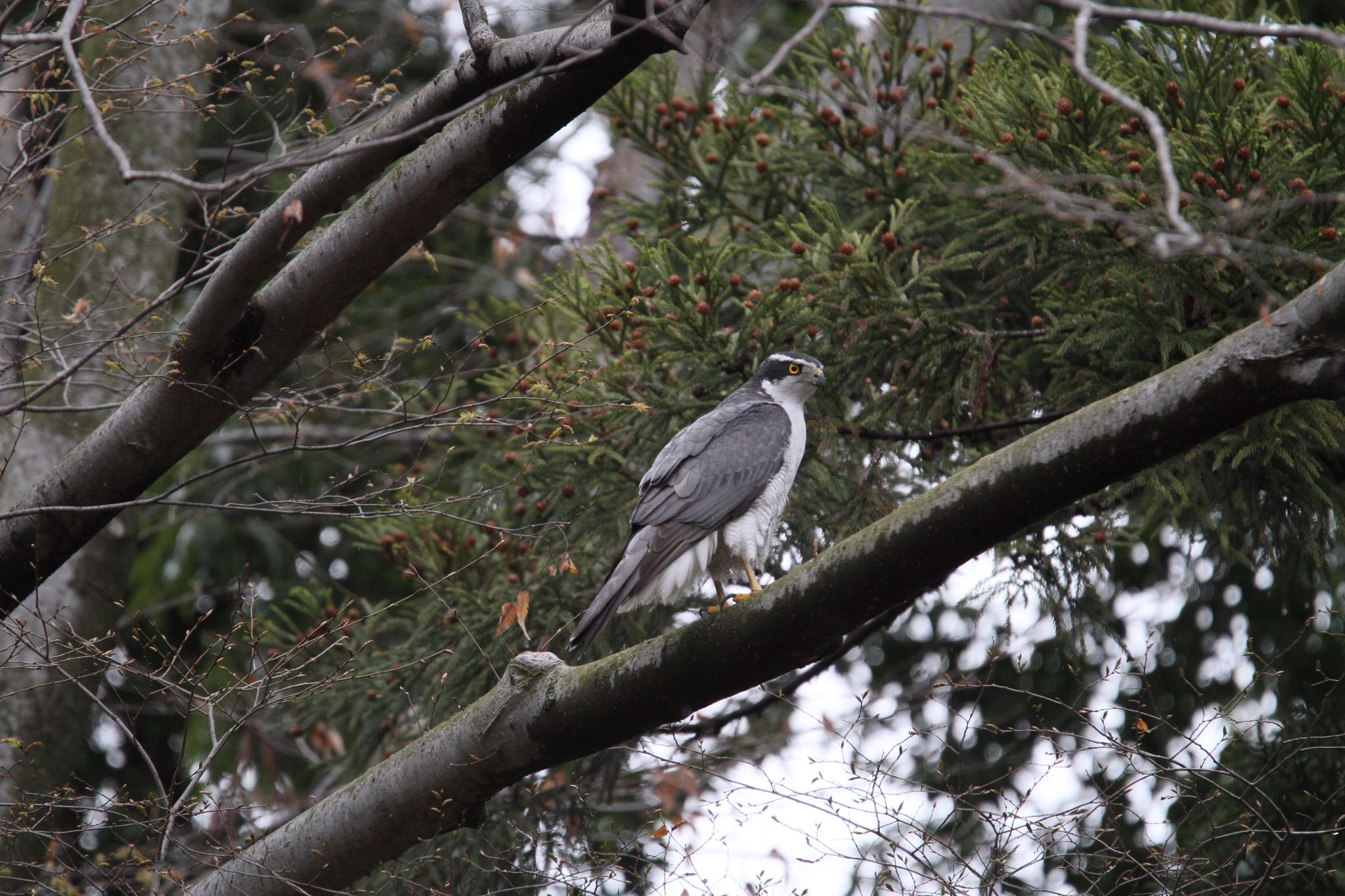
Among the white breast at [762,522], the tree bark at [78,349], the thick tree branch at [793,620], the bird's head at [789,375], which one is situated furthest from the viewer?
the tree bark at [78,349]

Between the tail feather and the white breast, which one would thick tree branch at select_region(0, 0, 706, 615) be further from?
the white breast

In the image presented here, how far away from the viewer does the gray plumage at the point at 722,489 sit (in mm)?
4770

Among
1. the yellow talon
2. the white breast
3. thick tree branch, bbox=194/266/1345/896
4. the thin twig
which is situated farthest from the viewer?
the white breast

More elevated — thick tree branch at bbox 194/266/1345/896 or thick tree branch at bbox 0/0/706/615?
thick tree branch at bbox 0/0/706/615

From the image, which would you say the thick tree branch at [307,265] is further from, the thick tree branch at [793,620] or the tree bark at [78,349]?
the thick tree branch at [793,620]

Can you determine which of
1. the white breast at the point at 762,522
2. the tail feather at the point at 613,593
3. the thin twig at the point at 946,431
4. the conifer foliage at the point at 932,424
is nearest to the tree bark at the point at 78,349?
the conifer foliage at the point at 932,424

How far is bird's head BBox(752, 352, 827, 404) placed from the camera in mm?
5238

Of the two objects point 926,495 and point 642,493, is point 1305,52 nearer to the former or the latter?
point 926,495

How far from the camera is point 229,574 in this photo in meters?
8.44

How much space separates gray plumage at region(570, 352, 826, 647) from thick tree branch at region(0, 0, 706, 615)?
1.50 meters

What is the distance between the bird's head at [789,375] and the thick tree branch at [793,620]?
1.72 metres

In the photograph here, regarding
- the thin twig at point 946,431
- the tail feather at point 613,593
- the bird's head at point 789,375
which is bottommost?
the tail feather at point 613,593

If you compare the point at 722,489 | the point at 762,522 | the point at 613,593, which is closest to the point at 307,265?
the point at 613,593

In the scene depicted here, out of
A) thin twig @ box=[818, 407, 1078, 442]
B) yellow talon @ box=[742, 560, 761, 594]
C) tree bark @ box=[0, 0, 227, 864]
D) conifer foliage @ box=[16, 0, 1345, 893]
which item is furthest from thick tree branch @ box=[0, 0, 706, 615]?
thin twig @ box=[818, 407, 1078, 442]
